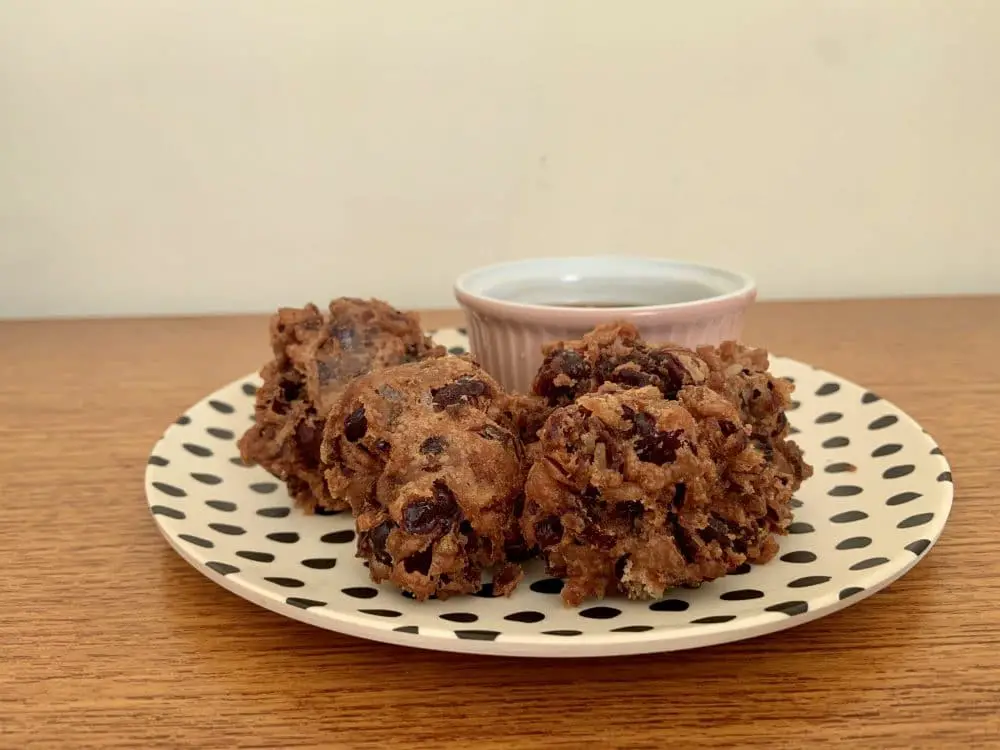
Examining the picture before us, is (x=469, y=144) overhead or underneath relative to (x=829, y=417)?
overhead

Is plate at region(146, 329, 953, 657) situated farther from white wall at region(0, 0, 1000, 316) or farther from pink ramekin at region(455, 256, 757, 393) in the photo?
white wall at region(0, 0, 1000, 316)

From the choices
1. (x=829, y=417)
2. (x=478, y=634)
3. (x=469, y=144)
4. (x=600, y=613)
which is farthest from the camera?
(x=469, y=144)

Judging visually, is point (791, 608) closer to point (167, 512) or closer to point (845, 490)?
point (845, 490)

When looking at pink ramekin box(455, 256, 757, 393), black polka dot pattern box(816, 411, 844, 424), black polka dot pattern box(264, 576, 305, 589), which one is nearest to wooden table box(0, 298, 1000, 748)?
black polka dot pattern box(264, 576, 305, 589)

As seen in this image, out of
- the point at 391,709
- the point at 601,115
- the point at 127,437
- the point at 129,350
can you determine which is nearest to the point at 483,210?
the point at 601,115

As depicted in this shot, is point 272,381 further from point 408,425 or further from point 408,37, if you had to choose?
point 408,37

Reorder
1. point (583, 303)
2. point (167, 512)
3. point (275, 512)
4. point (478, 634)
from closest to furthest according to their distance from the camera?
point (478, 634) → point (167, 512) → point (275, 512) → point (583, 303)

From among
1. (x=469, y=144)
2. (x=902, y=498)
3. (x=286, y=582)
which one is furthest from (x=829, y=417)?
(x=469, y=144)

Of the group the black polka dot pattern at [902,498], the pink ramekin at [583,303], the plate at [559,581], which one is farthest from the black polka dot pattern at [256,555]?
the black polka dot pattern at [902,498]
